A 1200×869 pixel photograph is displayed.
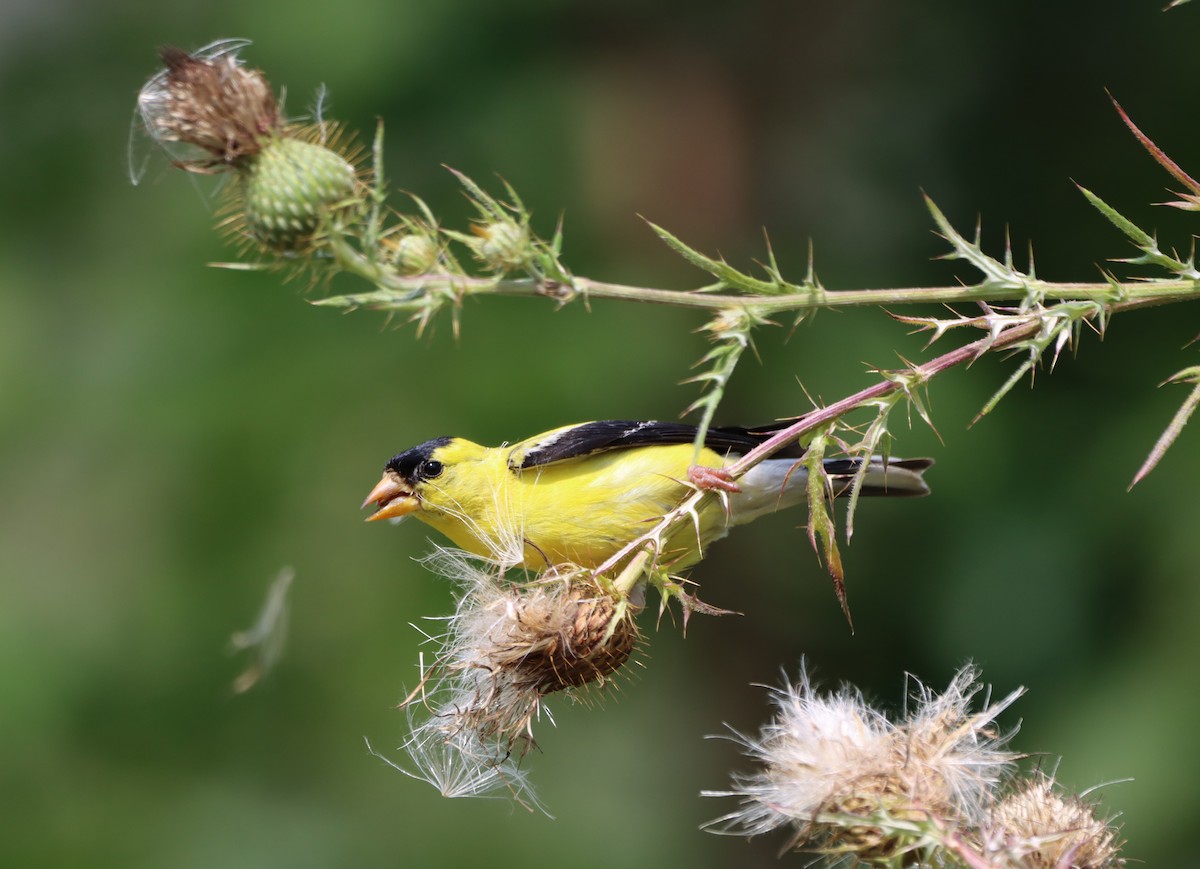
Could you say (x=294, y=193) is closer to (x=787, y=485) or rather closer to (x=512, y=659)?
(x=512, y=659)

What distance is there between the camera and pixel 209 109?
2523 mm

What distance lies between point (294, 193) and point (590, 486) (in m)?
1.00

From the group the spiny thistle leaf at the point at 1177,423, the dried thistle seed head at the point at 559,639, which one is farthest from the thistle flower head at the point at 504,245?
the spiny thistle leaf at the point at 1177,423

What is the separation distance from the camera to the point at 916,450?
5.85 metres

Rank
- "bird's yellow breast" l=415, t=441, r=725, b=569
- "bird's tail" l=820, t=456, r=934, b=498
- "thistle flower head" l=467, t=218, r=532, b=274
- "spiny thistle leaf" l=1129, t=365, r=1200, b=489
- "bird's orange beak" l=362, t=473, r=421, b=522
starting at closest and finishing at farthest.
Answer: "spiny thistle leaf" l=1129, t=365, r=1200, b=489 → "thistle flower head" l=467, t=218, r=532, b=274 → "bird's yellow breast" l=415, t=441, r=725, b=569 → "bird's tail" l=820, t=456, r=934, b=498 → "bird's orange beak" l=362, t=473, r=421, b=522

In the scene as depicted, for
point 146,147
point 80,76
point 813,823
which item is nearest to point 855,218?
point 80,76

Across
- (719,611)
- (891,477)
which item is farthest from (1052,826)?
(891,477)

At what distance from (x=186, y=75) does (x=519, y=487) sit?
3.97 ft

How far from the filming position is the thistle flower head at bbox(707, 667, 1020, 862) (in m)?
1.85

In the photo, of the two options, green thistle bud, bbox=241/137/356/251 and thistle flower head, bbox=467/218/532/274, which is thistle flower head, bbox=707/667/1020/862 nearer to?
thistle flower head, bbox=467/218/532/274

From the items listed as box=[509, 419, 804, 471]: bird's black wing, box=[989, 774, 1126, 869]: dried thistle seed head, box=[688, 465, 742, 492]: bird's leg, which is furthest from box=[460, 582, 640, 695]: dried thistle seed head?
box=[509, 419, 804, 471]: bird's black wing

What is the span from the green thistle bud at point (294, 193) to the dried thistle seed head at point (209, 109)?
0.36ft

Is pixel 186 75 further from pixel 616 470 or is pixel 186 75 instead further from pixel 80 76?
pixel 80 76

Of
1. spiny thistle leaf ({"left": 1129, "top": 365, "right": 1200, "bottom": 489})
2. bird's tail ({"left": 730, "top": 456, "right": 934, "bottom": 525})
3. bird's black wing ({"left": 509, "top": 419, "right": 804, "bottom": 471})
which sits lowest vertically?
bird's tail ({"left": 730, "top": 456, "right": 934, "bottom": 525})
